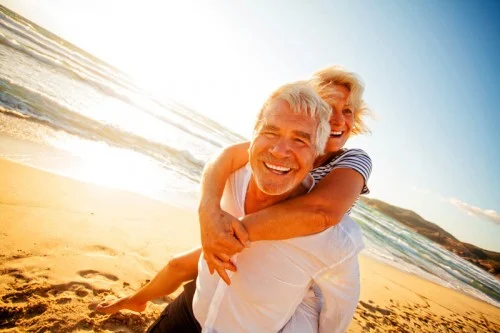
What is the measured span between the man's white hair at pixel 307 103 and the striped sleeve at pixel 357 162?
0.92 feet

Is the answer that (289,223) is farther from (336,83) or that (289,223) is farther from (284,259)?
(336,83)

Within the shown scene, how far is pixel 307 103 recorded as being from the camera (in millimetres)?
2105

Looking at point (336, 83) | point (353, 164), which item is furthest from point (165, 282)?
point (336, 83)

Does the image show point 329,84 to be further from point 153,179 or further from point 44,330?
point 153,179

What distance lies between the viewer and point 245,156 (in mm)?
2527

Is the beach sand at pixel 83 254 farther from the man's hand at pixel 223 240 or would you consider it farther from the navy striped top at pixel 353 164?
the navy striped top at pixel 353 164

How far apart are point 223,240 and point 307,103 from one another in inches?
46.0

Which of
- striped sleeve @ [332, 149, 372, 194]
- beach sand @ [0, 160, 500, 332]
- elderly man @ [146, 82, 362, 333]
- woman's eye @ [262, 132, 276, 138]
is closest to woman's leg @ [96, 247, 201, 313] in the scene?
beach sand @ [0, 160, 500, 332]

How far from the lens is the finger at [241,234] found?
5.62 ft

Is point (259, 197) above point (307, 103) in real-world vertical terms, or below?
below

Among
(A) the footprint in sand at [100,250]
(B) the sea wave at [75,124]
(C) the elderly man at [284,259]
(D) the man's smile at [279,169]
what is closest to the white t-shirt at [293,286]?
(C) the elderly man at [284,259]

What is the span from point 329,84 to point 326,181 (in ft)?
4.19

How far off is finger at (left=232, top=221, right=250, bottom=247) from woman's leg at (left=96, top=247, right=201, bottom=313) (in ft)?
4.06

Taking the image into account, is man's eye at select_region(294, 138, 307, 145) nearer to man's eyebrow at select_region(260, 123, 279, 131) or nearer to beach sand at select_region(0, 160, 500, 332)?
A: man's eyebrow at select_region(260, 123, 279, 131)
